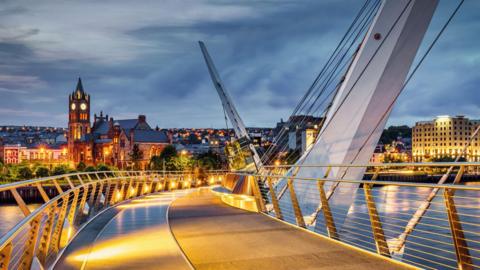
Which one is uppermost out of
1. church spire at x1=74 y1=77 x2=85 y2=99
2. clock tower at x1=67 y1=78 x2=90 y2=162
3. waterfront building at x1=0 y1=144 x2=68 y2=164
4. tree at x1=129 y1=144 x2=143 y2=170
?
→ church spire at x1=74 y1=77 x2=85 y2=99

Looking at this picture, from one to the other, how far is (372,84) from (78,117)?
570ft

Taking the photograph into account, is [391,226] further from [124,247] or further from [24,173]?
[24,173]

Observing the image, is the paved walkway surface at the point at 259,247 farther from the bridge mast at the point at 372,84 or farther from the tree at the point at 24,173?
the tree at the point at 24,173

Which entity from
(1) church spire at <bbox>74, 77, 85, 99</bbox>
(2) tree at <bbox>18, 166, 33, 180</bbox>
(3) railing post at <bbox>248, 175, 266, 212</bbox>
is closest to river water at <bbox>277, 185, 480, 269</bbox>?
Result: (3) railing post at <bbox>248, 175, 266, 212</bbox>

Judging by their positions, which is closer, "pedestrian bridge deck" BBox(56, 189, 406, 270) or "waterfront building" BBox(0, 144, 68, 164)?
"pedestrian bridge deck" BBox(56, 189, 406, 270)

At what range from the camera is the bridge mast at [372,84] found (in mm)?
9898

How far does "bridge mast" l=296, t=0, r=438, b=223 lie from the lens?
990 cm

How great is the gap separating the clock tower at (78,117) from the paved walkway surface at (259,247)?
531ft

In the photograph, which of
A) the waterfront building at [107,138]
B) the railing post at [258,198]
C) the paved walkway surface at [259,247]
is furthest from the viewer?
the waterfront building at [107,138]

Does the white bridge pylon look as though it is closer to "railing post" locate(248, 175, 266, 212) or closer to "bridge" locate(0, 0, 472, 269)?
"bridge" locate(0, 0, 472, 269)

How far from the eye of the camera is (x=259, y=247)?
6.53m

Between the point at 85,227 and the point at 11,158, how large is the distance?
19610 cm

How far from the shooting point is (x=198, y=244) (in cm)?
684

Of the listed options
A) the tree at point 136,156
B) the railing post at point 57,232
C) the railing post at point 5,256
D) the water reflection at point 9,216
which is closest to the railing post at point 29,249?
the railing post at point 5,256
